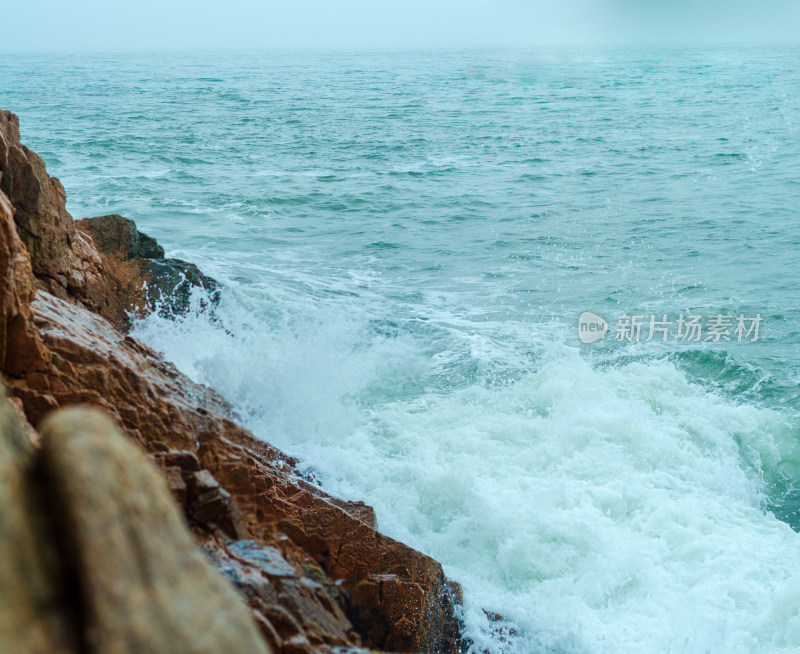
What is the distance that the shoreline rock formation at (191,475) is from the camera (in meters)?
2.07

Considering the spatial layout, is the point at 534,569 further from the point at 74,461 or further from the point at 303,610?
Result: the point at 74,461

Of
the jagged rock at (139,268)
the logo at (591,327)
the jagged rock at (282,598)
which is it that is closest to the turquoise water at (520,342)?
the logo at (591,327)

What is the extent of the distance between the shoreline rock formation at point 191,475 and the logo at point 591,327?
6.90 meters

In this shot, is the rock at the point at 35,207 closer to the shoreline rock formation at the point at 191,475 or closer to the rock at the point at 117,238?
the shoreline rock formation at the point at 191,475

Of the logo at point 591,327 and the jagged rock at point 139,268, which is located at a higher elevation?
the jagged rock at point 139,268

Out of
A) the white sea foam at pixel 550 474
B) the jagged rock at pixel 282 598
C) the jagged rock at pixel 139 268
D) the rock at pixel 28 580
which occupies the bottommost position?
the white sea foam at pixel 550 474

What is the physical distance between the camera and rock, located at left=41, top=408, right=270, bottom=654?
184 cm

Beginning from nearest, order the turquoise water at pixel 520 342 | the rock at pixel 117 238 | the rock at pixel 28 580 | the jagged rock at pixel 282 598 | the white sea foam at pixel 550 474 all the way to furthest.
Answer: the rock at pixel 28 580, the jagged rock at pixel 282 598, the white sea foam at pixel 550 474, the turquoise water at pixel 520 342, the rock at pixel 117 238

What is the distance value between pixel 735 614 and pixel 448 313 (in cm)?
751

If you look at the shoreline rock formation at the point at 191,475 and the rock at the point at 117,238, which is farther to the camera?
the rock at the point at 117,238

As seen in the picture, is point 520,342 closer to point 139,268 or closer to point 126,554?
point 139,268

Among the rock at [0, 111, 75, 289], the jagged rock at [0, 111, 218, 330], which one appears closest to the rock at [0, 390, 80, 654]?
the jagged rock at [0, 111, 218, 330]

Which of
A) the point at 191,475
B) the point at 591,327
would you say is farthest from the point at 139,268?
the point at 591,327

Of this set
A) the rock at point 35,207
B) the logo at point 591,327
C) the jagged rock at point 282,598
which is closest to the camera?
the jagged rock at point 282,598
